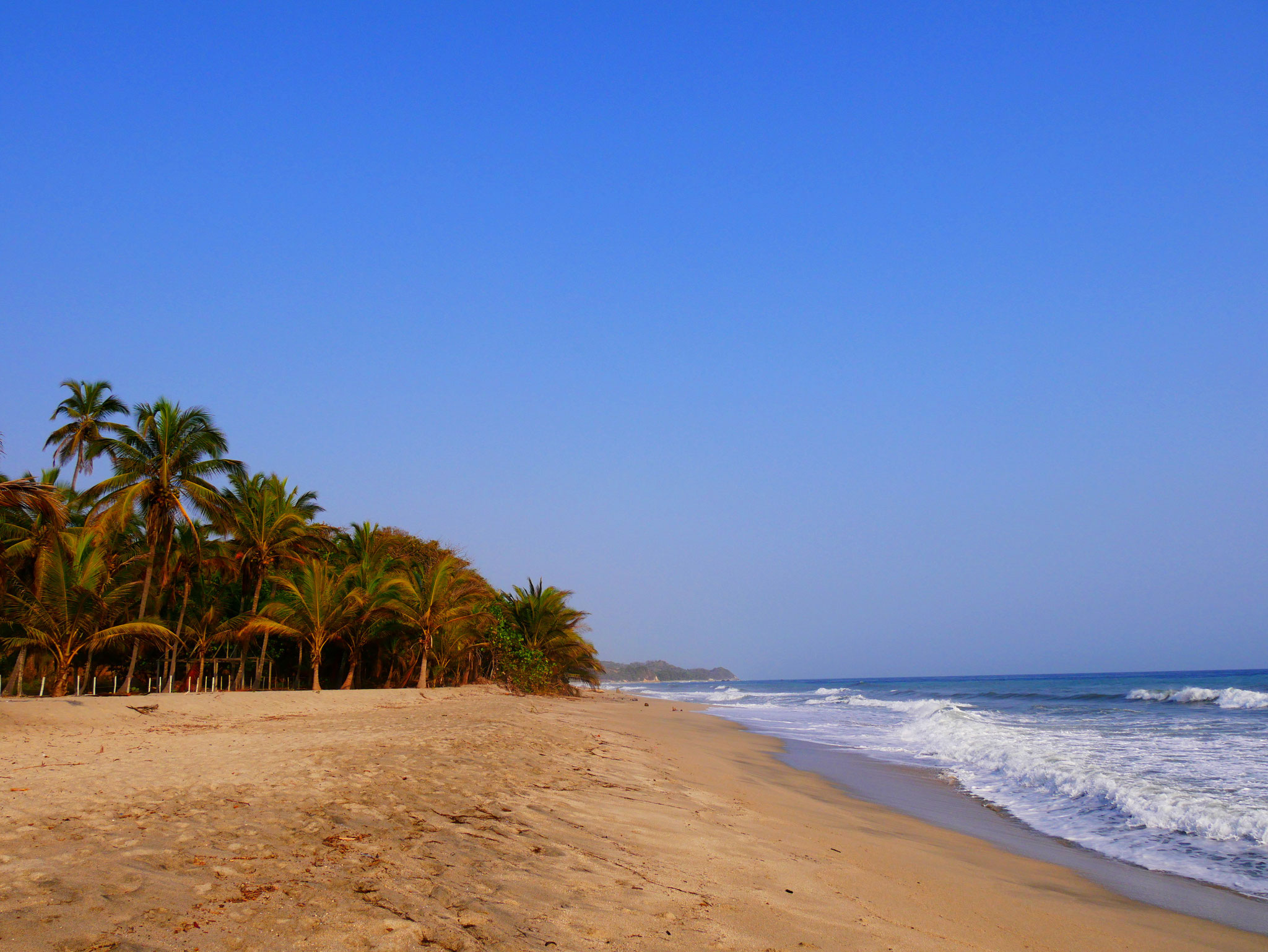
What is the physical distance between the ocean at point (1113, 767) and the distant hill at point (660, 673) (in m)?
130

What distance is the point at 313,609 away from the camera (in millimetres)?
19156

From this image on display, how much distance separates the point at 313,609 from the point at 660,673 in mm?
161558

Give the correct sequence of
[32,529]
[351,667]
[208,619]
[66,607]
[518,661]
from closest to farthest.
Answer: [66,607]
[32,529]
[351,667]
[208,619]
[518,661]

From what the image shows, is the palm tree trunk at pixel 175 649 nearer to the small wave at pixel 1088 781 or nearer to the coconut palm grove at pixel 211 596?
the coconut palm grove at pixel 211 596

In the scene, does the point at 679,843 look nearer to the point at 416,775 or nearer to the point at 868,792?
the point at 416,775

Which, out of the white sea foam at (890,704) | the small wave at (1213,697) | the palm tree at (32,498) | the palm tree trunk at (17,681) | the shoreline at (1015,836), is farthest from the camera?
the small wave at (1213,697)

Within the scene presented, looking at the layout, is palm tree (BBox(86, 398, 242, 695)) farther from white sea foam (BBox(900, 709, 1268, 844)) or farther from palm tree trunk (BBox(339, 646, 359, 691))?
white sea foam (BBox(900, 709, 1268, 844))

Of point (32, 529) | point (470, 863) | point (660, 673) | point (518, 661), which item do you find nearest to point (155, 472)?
point (32, 529)

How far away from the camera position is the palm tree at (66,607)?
15.1 m

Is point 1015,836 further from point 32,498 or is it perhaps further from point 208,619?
point 208,619

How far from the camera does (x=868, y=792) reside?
10539 mm

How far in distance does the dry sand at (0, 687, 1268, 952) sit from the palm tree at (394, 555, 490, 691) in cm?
1178

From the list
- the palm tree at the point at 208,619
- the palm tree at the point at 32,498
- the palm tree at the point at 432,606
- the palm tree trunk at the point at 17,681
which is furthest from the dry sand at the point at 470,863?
the palm tree at the point at 432,606

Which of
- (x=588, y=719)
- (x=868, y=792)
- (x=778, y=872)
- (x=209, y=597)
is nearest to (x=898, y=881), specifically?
(x=778, y=872)
